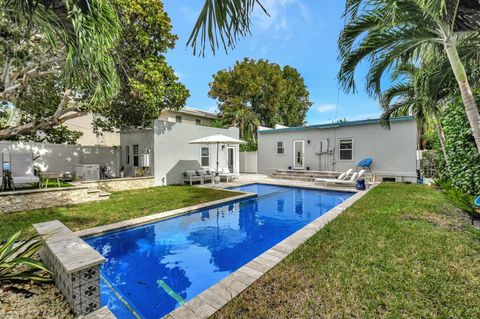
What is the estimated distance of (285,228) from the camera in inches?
281

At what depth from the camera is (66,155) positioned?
45.1 feet

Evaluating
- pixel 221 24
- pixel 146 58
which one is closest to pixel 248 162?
pixel 146 58

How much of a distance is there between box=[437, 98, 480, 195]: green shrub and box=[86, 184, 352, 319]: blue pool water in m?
4.38

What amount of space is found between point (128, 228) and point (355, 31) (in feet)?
24.8

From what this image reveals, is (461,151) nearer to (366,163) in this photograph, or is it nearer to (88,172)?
(366,163)

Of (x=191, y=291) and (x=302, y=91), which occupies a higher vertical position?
(x=302, y=91)

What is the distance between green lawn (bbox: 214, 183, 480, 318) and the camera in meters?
2.70

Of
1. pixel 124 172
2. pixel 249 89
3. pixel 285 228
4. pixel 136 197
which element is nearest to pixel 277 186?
pixel 285 228

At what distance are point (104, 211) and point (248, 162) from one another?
15478 mm

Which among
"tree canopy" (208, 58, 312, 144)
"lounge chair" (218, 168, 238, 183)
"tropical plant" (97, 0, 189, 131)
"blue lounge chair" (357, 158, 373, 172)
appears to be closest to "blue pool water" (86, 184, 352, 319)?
"lounge chair" (218, 168, 238, 183)

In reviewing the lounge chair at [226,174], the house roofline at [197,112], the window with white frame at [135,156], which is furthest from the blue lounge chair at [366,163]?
the house roofline at [197,112]

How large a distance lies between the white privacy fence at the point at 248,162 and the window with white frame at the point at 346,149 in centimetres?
797

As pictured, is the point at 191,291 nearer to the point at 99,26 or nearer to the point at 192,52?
the point at 192,52

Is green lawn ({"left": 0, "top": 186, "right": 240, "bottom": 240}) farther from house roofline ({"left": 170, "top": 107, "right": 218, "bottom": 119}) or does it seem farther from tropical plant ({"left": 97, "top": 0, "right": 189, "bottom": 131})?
house roofline ({"left": 170, "top": 107, "right": 218, "bottom": 119})
